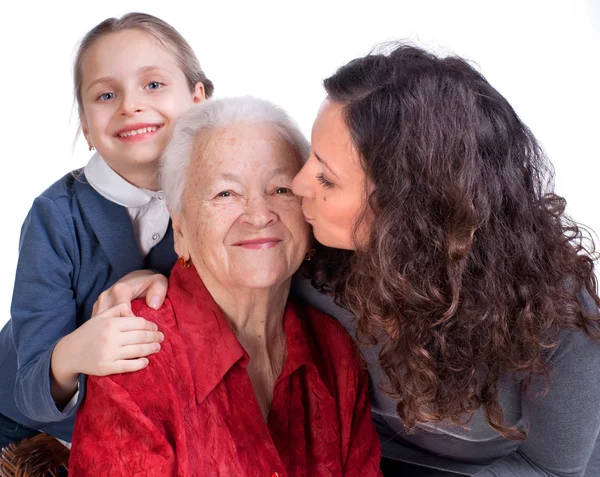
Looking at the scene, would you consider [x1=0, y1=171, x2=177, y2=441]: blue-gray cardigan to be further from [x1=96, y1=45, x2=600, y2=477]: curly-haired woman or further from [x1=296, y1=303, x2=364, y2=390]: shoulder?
[x1=296, y1=303, x2=364, y2=390]: shoulder

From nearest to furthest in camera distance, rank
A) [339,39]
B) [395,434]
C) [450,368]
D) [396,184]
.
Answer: [396,184]
[450,368]
[395,434]
[339,39]

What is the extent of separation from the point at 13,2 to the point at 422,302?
2.97 meters

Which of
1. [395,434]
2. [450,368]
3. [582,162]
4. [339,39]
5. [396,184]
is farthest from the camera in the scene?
[339,39]

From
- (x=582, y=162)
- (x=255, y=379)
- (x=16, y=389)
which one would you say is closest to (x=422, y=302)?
(x=255, y=379)

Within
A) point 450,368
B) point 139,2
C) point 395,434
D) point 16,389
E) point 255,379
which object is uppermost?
point 139,2

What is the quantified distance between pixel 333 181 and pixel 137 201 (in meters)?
0.78

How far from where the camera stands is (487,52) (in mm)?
3775

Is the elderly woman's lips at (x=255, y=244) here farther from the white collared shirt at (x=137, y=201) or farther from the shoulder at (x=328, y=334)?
the white collared shirt at (x=137, y=201)

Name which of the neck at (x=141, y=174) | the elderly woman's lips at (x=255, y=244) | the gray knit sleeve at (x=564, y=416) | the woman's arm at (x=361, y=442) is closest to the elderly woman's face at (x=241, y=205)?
the elderly woman's lips at (x=255, y=244)

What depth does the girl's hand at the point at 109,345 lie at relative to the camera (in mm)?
1732

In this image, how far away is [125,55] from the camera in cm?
219

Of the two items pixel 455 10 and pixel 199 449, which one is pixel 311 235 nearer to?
pixel 199 449

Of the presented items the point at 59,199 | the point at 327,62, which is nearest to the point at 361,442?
the point at 59,199

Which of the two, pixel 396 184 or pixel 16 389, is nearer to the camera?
pixel 396 184
